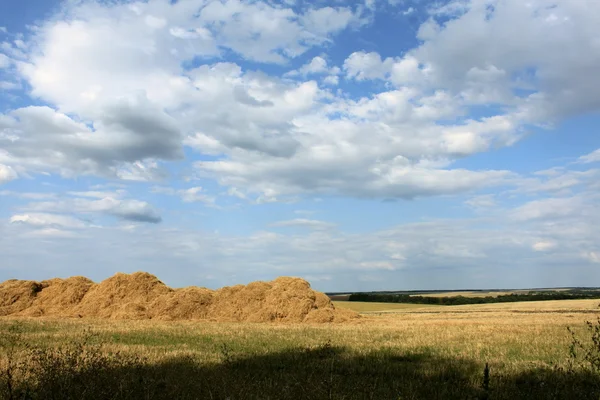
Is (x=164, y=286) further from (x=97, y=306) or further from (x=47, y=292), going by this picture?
(x=47, y=292)

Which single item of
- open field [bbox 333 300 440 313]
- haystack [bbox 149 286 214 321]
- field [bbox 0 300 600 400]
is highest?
haystack [bbox 149 286 214 321]

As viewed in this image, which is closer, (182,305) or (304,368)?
(304,368)

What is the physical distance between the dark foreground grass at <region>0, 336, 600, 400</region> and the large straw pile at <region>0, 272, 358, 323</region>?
64.2 ft

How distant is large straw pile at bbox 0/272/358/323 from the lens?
3198 centimetres

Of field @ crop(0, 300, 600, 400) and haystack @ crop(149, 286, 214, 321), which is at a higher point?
haystack @ crop(149, 286, 214, 321)

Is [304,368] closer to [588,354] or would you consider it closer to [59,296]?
[588,354]

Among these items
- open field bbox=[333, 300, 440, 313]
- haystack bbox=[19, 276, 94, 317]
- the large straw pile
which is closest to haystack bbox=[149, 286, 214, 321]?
the large straw pile

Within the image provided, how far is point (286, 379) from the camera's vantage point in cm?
870

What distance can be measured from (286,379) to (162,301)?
2745 cm

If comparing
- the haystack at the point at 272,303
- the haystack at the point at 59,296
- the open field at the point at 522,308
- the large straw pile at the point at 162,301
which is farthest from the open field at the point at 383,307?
the haystack at the point at 59,296

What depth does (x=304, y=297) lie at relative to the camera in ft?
109

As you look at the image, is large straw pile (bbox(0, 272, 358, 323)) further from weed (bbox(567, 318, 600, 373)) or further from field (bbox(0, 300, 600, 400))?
weed (bbox(567, 318, 600, 373))

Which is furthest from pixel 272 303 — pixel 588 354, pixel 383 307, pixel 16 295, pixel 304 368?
pixel 383 307

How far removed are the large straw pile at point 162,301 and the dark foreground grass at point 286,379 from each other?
19576 mm
